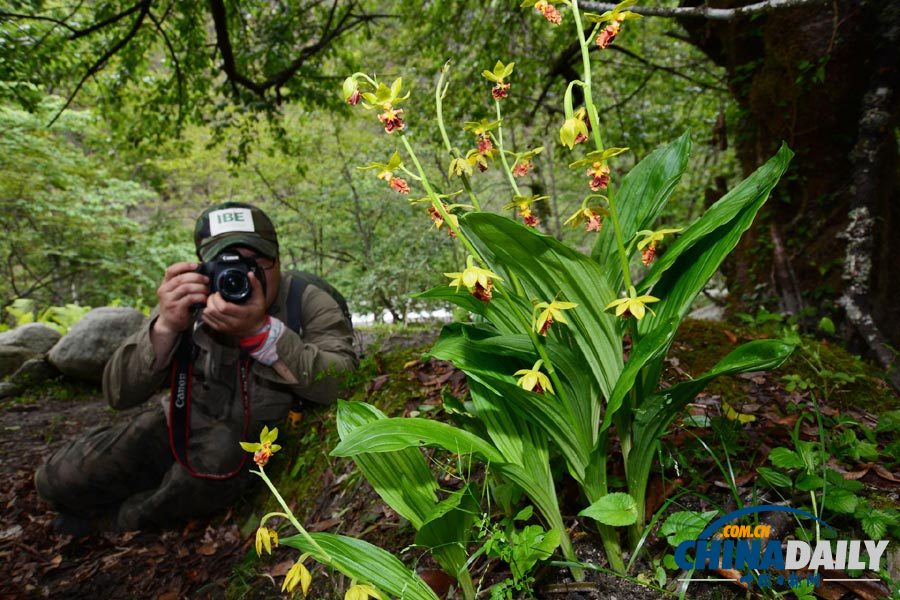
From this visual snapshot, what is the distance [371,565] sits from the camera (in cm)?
105

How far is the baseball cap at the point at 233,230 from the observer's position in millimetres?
2361

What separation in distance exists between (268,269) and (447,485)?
1590 mm

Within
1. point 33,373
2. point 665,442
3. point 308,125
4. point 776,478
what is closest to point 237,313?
point 665,442

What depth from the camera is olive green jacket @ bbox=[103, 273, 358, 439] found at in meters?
2.33

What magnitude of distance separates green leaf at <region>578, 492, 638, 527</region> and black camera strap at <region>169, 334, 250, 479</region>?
1.96 m

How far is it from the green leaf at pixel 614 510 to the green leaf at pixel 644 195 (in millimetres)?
477

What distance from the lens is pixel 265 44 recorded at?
16.4 feet

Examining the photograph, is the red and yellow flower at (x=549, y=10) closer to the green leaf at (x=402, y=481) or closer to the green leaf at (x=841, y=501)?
the green leaf at (x=402, y=481)

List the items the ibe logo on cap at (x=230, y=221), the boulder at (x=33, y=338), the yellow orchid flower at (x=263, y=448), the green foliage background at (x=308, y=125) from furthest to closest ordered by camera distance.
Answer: the boulder at (x=33, y=338) < the green foliage background at (x=308, y=125) < the ibe logo on cap at (x=230, y=221) < the yellow orchid flower at (x=263, y=448)

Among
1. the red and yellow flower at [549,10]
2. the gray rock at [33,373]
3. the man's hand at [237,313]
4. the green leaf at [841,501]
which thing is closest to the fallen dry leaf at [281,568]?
the man's hand at [237,313]

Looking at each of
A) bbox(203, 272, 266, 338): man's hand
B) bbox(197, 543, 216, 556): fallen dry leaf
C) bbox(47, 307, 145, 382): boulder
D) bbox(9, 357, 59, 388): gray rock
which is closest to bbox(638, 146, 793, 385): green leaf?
bbox(203, 272, 266, 338): man's hand

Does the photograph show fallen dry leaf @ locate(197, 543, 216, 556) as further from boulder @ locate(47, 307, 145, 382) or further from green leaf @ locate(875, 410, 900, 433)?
boulder @ locate(47, 307, 145, 382)

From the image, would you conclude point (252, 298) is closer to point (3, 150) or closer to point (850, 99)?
point (850, 99)

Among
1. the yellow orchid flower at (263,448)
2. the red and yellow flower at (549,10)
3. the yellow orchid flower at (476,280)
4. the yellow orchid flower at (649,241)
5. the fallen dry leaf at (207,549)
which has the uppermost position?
the red and yellow flower at (549,10)
